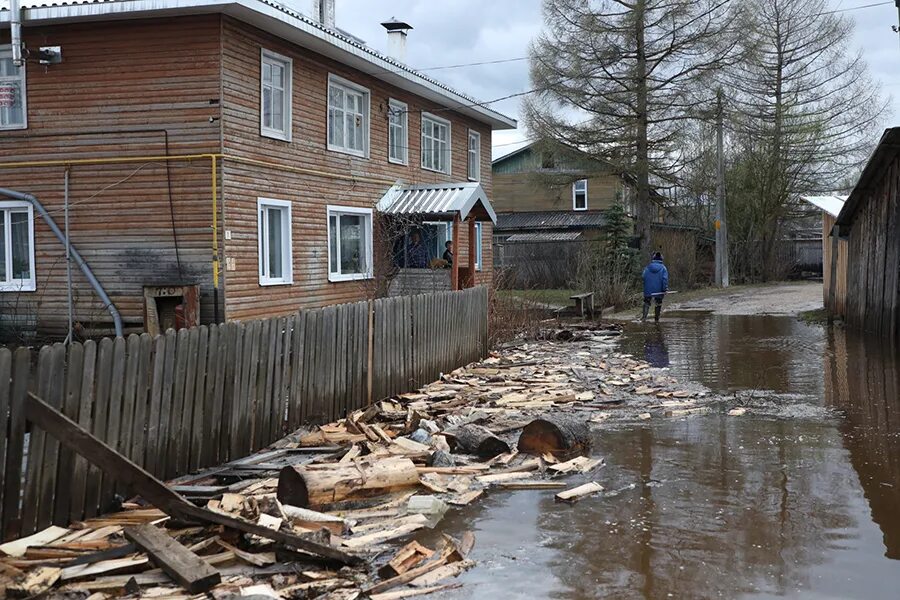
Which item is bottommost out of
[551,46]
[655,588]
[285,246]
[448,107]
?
[655,588]

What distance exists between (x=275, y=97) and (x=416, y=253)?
6.82 m

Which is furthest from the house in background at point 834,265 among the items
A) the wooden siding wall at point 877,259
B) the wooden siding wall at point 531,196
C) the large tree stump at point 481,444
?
the wooden siding wall at point 531,196

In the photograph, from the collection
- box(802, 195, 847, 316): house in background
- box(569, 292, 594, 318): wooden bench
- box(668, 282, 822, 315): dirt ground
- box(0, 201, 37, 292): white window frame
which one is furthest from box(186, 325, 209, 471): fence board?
box(668, 282, 822, 315): dirt ground

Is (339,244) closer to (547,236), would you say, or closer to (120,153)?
(120,153)

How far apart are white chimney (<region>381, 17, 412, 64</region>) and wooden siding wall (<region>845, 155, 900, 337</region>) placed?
15.4 metres

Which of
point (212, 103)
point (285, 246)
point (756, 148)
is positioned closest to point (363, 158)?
point (285, 246)

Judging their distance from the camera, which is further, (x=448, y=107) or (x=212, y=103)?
(x=448, y=107)

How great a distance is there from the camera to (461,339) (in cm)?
1545

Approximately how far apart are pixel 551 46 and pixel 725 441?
94.8ft

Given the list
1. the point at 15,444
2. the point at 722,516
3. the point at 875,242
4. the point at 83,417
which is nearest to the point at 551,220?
the point at 875,242

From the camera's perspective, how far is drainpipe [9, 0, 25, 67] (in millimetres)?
17391

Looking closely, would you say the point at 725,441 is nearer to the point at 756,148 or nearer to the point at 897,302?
the point at 897,302

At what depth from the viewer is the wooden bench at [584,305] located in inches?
1051

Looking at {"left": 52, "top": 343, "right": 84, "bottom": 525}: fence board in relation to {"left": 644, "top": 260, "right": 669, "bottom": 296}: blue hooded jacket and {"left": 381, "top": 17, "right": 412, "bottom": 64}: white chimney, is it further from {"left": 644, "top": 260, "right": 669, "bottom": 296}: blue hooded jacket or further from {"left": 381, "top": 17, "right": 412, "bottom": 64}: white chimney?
{"left": 381, "top": 17, "right": 412, "bottom": 64}: white chimney
